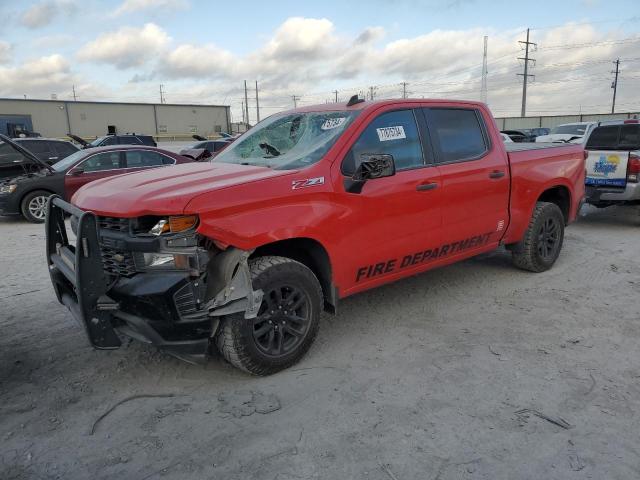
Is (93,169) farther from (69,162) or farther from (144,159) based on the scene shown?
(144,159)

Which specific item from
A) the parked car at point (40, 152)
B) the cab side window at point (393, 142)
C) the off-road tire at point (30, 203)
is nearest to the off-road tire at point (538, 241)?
the cab side window at point (393, 142)

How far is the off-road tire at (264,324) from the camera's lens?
10.3 ft

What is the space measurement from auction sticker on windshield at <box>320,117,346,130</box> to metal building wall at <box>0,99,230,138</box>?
4549cm

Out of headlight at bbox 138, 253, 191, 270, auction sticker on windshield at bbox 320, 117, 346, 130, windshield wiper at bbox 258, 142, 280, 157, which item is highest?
auction sticker on windshield at bbox 320, 117, 346, 130

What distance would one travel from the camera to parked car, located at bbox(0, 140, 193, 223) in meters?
9.27

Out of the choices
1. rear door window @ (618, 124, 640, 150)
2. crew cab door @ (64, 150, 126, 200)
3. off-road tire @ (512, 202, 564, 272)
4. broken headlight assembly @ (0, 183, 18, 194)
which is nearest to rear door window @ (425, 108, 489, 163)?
off-road tire @ (512, 202, 564, 272)

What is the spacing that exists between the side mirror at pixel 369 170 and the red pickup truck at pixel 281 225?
0.04 feet

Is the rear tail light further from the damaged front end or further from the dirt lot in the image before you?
the damaged front end

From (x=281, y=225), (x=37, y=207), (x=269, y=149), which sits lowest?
(x=37, y=207)

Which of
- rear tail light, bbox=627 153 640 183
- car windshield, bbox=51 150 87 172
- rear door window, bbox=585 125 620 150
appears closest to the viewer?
rear tail light, bbox=627 153 640 183

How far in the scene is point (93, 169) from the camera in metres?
9.76

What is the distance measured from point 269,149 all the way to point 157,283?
5.49 feet

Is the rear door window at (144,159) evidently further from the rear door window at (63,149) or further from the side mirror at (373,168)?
the side mirror at (373,168)

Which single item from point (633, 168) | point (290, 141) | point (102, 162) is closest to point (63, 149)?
point (102, 162)
